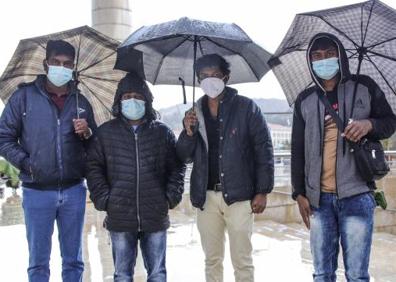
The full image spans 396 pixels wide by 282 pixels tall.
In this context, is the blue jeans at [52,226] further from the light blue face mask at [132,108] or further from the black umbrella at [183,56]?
the black umbrella at [183,56]

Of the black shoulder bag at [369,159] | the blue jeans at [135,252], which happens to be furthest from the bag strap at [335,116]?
the blue jeans at [135,252]

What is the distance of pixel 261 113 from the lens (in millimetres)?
3010

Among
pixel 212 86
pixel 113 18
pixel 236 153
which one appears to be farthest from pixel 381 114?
pixel 113 18

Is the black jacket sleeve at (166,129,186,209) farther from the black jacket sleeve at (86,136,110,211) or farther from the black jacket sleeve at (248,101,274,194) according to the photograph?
the black jacket sleeve at (248,101,274,194)

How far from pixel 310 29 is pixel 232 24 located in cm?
53

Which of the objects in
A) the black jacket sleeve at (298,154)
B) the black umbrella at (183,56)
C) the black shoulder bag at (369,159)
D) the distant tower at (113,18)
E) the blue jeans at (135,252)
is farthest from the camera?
the distant tower at (113,18)

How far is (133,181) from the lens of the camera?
284 centimetres

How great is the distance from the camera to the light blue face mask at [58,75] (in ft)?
9.68

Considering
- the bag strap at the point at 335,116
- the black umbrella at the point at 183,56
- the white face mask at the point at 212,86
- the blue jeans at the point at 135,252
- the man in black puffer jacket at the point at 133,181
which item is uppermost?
the black umbrella at the point at 183,56

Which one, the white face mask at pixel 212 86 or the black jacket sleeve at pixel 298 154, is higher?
the white face mask at pixel 212 86

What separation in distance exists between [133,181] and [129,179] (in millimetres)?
29

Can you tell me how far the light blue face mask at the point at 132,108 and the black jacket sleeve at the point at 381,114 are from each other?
1471 mm

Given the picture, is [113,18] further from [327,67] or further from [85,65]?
[327,67]

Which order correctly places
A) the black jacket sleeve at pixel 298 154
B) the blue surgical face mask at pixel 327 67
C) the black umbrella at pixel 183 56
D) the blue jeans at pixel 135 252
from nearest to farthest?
the blue surgical face mask at pixel 327 67, the black jacket sleeve at pixel 298 154, the blue jeans at pixel 135 252, the black umbrella at pixel 183 56
